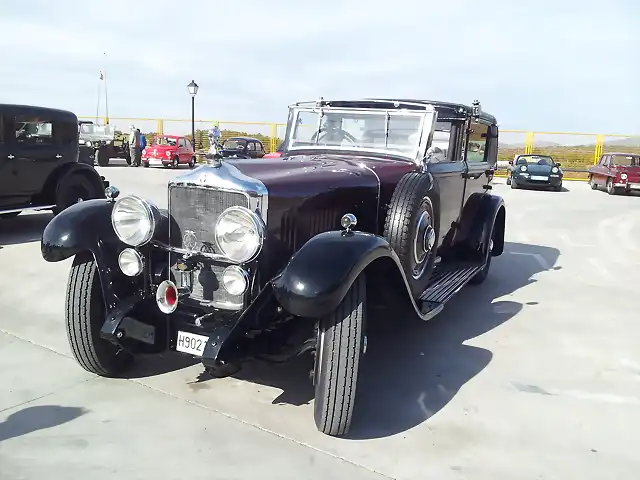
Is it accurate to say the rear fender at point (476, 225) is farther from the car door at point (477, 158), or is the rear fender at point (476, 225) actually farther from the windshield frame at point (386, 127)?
the windshield frame at point (386, 127)

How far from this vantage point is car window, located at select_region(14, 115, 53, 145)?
26.1ft

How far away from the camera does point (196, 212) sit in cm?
333

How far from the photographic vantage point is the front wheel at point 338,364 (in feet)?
Result: 9.38

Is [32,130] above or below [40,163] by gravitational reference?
above

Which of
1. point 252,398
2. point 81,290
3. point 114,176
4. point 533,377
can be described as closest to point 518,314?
point 533,377

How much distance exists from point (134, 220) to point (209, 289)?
0.61 metres

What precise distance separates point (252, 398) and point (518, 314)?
288 cm

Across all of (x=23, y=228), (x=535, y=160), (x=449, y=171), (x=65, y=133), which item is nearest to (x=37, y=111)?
(x=65, y=133)

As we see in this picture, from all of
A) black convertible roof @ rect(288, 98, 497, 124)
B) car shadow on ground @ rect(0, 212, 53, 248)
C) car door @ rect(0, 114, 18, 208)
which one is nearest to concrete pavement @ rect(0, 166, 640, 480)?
black convertible roof @ rect(288, 98, 497, 124)

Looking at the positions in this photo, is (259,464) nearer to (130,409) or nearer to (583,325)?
(130,409)

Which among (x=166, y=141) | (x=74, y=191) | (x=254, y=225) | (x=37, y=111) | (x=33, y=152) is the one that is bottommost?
(x=74, y=191)

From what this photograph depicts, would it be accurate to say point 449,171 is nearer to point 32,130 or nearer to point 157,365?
point 157,365

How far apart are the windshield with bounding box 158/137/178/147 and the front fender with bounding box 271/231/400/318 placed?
823 inches

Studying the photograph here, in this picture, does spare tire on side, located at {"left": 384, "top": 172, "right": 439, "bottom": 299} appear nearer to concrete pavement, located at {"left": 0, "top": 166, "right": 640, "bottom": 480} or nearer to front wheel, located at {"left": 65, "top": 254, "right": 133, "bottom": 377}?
concrete pavement, located at {"left": 0, "top": 166, "right": 640, "bottom": 480}
